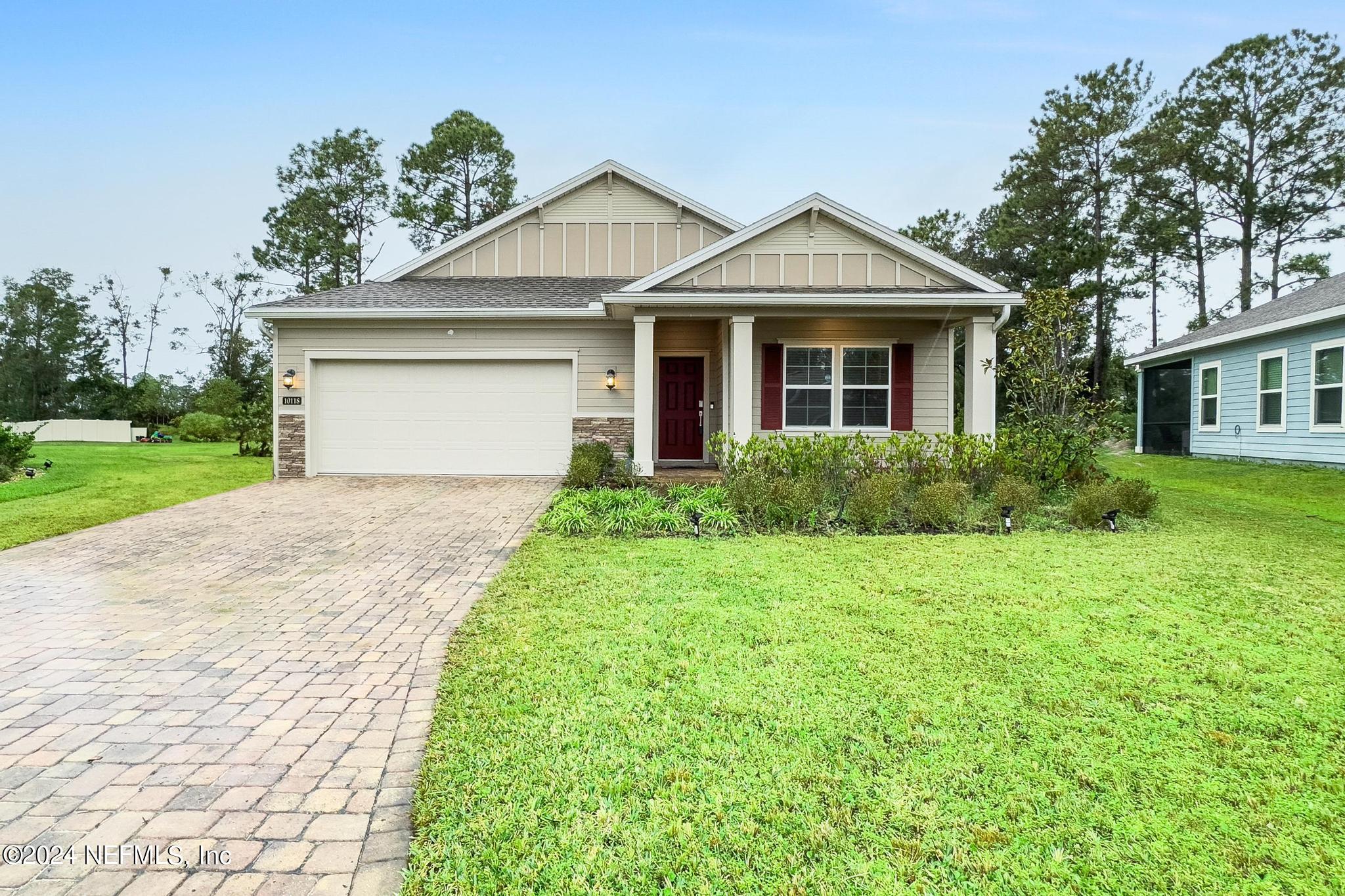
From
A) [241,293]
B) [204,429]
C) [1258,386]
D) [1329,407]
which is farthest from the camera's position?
[241,293]

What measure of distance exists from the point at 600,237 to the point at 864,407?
6819mm

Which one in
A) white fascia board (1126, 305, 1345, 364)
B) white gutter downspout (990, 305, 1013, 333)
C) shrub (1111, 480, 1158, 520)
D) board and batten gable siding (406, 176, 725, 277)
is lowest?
shrub (1111, 480, 1158, 520)

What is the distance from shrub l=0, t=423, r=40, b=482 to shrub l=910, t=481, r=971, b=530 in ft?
46.8

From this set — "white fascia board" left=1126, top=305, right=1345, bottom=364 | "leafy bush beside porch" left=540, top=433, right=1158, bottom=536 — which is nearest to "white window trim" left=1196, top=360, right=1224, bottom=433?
"white fascia board" left=1126, top=305, right=1345, bottom=364

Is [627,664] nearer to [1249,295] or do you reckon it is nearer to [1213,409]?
[1213,409]

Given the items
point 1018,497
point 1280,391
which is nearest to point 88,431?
point 1018,497

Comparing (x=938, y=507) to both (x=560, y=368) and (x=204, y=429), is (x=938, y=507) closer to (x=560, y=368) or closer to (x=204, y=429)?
(x=560, y=368)

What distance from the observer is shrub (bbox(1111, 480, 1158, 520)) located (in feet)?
24.8

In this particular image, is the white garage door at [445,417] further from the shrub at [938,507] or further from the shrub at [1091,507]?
the shrub at [1091,507]

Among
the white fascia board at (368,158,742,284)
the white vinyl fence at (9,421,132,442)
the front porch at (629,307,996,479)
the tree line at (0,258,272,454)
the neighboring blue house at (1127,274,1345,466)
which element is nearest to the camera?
the front porch at (629,307,996,479)

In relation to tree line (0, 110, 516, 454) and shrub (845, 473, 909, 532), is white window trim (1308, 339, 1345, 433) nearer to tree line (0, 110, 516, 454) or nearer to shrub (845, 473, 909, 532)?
shrub (845, 473, 909, 532)

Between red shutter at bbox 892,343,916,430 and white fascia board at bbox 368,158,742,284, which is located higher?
white fascia board at bbox 368,158,742,284

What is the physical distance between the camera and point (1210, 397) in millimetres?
15516

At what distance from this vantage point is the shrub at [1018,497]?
25.0 feet
